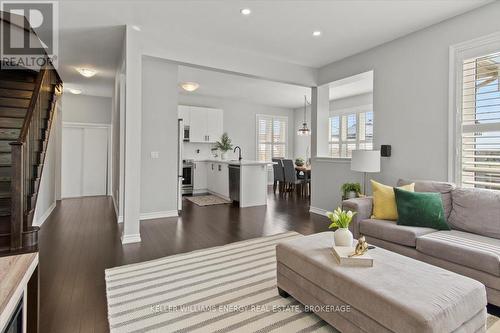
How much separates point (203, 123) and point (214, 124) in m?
0.37

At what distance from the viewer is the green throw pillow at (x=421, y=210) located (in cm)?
270

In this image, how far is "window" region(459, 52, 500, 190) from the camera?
2965mm

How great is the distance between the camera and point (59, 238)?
3592mm

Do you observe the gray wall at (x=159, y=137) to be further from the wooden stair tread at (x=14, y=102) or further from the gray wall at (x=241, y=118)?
the gray wall at (x=241, y=118)

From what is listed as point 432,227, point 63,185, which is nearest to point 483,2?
point 432,227

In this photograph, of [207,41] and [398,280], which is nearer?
[398,280]

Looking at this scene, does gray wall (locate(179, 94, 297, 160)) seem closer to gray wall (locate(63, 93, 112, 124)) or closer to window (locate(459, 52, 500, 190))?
gray wall (locate(63, 93, 112, 124))

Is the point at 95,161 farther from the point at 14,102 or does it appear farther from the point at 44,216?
the point at 14,102

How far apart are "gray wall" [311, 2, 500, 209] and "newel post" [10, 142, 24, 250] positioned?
4.50 m

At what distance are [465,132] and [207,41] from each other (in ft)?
12.0

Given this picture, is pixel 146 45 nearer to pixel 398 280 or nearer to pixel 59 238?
pixel 59 238

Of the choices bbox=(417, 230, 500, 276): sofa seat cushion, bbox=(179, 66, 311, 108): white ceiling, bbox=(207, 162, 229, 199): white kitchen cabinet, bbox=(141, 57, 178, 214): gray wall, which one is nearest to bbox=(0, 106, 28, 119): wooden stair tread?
bbox=(141, 57, 178, 214): gray wall

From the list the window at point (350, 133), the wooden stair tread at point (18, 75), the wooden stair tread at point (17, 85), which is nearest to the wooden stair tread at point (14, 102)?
the wooden stair tread at point (17, 85)

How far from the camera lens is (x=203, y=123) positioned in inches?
312
